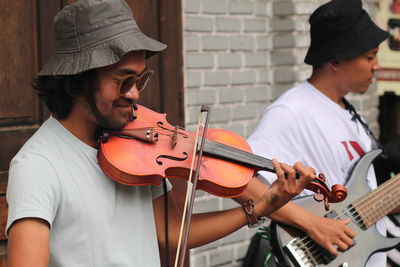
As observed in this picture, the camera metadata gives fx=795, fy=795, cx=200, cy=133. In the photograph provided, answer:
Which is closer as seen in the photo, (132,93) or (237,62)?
(132,93)

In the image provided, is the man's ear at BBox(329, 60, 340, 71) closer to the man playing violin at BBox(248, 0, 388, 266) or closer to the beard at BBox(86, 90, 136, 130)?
the man playing violin at BBox(248, 0, 388, 266)

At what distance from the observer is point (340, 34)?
351cm

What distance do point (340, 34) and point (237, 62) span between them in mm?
995

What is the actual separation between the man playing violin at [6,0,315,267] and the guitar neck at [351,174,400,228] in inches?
50.8

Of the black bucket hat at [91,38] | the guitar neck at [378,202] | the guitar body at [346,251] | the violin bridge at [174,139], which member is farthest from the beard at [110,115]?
the guitar neck at [378,202]

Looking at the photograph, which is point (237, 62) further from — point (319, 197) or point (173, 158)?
point (173, 158)

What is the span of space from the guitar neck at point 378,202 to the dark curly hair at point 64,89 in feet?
5.04

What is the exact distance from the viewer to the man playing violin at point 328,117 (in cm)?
319

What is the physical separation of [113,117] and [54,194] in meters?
0.28

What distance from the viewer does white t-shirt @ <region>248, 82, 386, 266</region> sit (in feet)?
10.7

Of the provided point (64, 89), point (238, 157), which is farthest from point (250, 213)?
point (64, 89)

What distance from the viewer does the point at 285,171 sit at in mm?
2377

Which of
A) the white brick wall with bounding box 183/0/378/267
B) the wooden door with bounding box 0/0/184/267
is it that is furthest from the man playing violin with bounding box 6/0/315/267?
the white brick wall with bounding box 183/0/378/267

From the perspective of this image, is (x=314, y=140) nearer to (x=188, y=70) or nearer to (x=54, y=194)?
(x=188, y=70)
